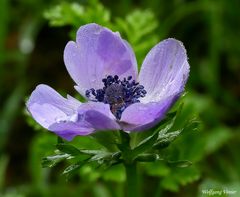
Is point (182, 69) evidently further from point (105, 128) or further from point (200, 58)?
point (200, 58)

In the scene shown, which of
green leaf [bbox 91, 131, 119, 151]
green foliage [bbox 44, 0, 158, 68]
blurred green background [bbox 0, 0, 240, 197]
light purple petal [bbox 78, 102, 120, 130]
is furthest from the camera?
blurred green background [bbox 0, 0, 240, 197]

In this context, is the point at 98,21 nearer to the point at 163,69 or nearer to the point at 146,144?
the point at 163,69

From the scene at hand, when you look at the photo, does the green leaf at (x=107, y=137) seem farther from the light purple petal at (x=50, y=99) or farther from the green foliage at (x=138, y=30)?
the green foliage at (x=138, y=30)

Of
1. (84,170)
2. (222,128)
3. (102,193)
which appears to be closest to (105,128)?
(84,170)

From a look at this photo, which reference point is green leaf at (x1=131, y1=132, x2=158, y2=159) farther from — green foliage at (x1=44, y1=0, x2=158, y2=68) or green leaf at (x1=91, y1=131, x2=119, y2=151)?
green foliage at (x1=44, y1=0, x2=158, y2=68)

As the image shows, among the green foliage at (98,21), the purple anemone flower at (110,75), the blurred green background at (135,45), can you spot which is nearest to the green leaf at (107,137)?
the purple anemone flower at (110,75)

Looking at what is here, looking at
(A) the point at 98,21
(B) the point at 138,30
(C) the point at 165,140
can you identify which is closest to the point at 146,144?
(C) the point at 165,140

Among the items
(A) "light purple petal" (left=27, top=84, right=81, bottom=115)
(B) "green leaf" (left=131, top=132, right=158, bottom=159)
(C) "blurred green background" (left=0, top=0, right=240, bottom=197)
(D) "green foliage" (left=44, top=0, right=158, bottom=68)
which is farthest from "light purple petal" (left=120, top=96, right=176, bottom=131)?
(C) "blurred green background" (left=0, top=0, right=240, bottom=197)

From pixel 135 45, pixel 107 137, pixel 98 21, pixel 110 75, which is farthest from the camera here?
pixel 135 45
